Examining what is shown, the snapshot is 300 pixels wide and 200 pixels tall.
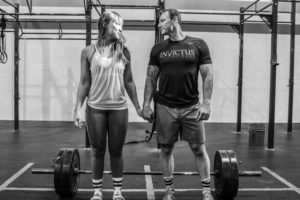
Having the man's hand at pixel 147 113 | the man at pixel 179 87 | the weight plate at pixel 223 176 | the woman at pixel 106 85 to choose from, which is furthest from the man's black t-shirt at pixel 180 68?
the weight plate at pixel 223 176

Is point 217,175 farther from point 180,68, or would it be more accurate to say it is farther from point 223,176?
point 180,68

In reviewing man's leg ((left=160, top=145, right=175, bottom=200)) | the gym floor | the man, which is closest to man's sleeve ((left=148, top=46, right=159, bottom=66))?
the man

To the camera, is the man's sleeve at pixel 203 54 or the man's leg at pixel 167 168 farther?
the man's leg at pixel 167 168

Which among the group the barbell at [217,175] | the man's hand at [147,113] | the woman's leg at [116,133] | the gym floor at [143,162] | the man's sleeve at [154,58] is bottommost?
the gym floor at [143,162]

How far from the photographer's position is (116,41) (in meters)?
2.41

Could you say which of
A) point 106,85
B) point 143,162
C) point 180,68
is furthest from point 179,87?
point 143,162

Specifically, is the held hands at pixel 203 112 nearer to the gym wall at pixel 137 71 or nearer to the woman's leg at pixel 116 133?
the woman's leg at pixel 116 133

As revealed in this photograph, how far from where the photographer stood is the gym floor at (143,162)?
3037 mm

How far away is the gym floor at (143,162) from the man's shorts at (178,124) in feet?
1.90

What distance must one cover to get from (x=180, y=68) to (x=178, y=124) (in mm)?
367

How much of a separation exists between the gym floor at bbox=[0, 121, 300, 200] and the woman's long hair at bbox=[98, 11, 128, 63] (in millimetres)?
1108

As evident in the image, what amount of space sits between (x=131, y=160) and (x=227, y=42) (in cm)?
421

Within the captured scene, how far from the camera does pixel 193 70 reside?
8.25 ft

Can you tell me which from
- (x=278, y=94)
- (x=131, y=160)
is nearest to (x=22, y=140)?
(x=131, y=160)
